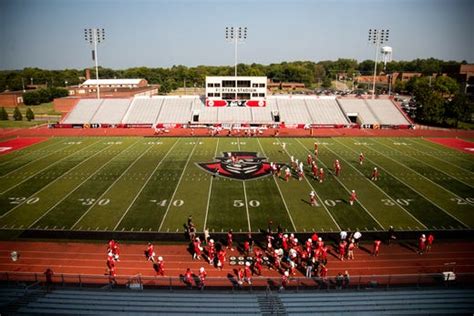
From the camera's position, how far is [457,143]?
3753 cm

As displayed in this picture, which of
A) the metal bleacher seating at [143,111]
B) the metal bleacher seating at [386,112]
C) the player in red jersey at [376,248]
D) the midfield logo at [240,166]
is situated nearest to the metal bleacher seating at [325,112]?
the metal bleacher seating at [386,112]

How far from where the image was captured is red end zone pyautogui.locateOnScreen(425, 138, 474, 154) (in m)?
34.4

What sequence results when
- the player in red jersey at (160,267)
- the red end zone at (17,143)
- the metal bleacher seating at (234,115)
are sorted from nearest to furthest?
the player in red jersey at (160,267) → the red end zone at (17,143) → the metal bleacher seating at (234,115)

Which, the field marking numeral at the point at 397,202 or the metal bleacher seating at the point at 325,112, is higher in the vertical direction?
the metal bleacher seating at the point at 325,112

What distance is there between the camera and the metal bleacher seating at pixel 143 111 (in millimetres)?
50031

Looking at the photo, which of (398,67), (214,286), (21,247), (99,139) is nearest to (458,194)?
(214,286)

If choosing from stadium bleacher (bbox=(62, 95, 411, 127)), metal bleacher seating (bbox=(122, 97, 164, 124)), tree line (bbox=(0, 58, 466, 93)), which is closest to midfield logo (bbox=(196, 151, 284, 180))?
stadium bleacher (bbox=(62, 95, 411, 127))

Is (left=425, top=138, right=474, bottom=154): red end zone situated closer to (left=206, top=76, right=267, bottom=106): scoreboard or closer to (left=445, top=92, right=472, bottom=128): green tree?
(left=445, top=92, right=472, bottom=128): green tree

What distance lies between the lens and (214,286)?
12.5m

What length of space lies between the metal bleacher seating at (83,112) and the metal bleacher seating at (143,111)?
193 inches

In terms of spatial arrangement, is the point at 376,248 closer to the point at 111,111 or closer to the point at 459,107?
the point at 459,107

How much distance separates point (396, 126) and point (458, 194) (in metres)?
28.7

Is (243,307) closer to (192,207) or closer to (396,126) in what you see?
(192,207)

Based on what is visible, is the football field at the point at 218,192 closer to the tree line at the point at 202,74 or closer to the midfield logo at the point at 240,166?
the midfield logo at the point at 240,166
